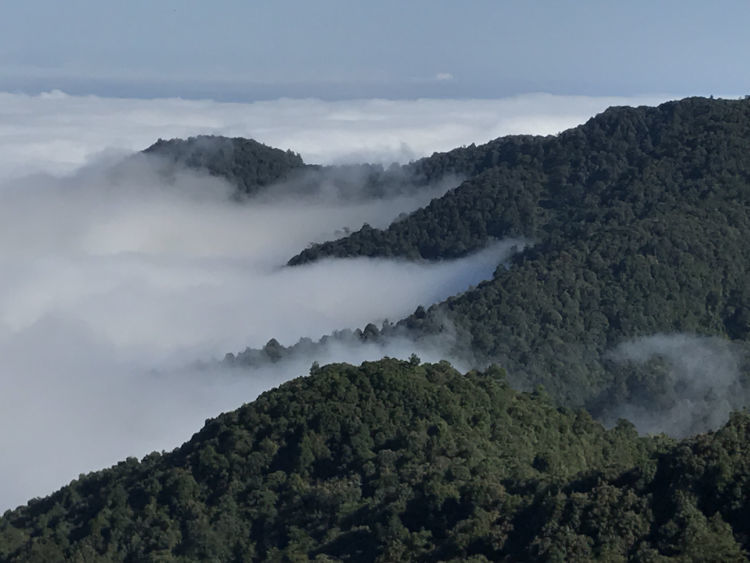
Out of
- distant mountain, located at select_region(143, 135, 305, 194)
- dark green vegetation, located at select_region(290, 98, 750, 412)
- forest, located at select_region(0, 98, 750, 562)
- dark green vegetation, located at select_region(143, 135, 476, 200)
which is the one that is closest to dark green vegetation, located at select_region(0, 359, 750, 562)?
forest, located at select_region(0, 98, 750, 562)

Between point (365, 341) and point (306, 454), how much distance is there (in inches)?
1117

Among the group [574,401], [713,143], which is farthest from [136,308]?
[574,401]

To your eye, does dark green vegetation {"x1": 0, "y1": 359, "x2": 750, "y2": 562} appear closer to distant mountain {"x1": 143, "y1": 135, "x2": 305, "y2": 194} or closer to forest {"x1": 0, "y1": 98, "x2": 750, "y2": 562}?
forest {"x1": 0, "y1": 98, "x2": 750, "y2": 562}

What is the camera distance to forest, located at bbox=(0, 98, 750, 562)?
92.3ft

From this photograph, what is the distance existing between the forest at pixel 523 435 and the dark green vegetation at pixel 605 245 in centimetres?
14

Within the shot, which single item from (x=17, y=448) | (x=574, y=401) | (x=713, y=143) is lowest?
(x=17, y=448)

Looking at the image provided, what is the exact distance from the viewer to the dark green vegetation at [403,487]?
89.9 ft

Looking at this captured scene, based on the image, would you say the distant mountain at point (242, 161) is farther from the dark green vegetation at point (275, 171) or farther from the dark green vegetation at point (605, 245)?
the dark green vegetation at point (605, 245)

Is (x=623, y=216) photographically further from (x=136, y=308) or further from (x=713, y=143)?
(x=136, y=308)

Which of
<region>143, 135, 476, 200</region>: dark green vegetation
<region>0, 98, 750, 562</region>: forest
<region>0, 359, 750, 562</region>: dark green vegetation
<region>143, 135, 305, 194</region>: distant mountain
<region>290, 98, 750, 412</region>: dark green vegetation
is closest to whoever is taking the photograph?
<region>0, 359, 750, 562</region>: dark green vegetation

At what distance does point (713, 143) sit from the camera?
251 feet

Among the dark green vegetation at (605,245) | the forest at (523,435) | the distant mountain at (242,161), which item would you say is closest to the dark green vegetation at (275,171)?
the distant mountain at (242,161)

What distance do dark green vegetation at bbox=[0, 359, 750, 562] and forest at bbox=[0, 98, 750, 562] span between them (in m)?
0.06

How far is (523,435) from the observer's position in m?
40.1
